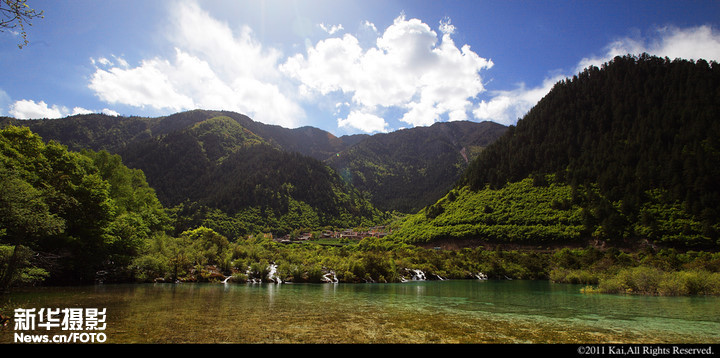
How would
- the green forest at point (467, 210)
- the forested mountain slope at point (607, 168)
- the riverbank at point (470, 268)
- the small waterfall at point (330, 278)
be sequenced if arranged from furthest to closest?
the forested mountain slope at point (607, 168)
the small waterfall at point (330, 278)
the riverbank at point (470, 268)
the green forest at point (467, 210)

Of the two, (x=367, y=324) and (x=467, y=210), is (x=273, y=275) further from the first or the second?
(x=467, y=210)

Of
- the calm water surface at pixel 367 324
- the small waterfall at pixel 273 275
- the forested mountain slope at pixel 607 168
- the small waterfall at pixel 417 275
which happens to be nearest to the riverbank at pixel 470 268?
the small waterfall at pixel 273 275

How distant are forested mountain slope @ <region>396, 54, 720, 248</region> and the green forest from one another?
54 centimetres

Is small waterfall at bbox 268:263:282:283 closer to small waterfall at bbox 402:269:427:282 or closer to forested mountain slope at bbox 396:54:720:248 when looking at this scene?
small waterfall at bbox 402:269:427:282

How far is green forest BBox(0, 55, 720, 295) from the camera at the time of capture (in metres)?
33.3

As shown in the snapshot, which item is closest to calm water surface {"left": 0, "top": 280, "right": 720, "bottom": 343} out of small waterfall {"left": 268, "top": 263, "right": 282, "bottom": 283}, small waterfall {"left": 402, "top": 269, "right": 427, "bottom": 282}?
small waterfall {"left": 268, "top": 263, "right": 282, "bottom": 283}

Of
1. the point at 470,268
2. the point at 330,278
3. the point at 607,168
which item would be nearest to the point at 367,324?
the point at 330,278

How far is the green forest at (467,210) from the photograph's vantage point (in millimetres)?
33312

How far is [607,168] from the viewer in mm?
105500

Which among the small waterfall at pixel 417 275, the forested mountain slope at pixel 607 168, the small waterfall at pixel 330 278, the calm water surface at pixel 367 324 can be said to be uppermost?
the forested mountain slope at pixel 607 168

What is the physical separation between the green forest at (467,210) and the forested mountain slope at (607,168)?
21.3 inches

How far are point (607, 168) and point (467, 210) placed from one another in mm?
46544

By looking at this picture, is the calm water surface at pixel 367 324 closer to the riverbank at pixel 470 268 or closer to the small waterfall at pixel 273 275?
the riverbank at pixel 470 268

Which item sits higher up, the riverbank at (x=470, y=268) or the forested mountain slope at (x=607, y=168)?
the forested mountain slope at (x=607, y=168)
